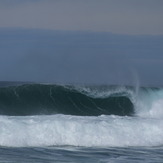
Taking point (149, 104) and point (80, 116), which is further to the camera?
point (149, 104)

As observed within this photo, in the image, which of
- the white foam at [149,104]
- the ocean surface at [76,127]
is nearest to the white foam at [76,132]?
the ocean surface at [76,127]

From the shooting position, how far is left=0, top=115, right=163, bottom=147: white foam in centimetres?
1858

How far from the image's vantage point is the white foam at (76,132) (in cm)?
1858

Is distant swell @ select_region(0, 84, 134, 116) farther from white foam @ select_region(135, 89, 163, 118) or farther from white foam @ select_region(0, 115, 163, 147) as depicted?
white foam @ select_region(0, 115, 163, 147)

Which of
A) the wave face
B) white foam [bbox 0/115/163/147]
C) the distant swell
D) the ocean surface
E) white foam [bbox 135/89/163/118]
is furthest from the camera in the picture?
white foam [bbox 135/89/163/118]

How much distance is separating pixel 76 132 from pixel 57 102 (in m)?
8.01

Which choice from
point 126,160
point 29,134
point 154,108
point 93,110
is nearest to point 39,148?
point 29,134

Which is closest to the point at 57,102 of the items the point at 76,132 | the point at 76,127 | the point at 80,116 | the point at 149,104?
the point at 80,116

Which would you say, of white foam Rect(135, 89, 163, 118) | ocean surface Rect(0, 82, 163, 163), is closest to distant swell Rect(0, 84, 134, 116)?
ocean surface Rect(0, 82, 163, 163)

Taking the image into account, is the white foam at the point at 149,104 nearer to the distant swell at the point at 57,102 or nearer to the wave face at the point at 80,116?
the wave face at the point at 80,116

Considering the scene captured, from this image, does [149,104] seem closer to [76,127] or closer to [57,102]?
[57,102]

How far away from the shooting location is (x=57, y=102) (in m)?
27.4

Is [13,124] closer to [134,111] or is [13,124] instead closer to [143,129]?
[143,129]

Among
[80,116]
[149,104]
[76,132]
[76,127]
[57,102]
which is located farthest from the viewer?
[149,104]
